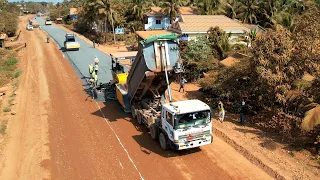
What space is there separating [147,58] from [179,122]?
3948mm

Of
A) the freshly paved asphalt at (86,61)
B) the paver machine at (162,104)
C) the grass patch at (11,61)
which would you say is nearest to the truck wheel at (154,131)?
the paver machine at (162,104)

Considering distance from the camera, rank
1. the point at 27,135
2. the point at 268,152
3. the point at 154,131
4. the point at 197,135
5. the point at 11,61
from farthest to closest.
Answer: the point at 11,61 → the point at 27,135 → the point at 154,131 → the point at 268,152 → the point at 197,135

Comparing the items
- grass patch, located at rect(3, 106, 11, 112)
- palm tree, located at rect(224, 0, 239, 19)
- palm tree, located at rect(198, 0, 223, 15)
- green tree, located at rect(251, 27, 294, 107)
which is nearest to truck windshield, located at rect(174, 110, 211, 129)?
green tree, located at rect(251, 27, 294, 107)

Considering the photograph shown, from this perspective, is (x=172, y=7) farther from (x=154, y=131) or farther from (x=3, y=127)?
(x=154, y=131)

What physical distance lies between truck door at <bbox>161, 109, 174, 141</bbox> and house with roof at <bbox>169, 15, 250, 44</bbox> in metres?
22.9

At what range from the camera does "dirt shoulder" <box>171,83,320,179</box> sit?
39.8ft

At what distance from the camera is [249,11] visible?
52.2 metres

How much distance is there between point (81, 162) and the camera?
1331cm

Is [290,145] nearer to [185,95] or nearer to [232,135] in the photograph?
[232,135]

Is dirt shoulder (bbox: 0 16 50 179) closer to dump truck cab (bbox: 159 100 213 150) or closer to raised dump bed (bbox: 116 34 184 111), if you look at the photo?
dump truck cab (bbox: 159 100 213 150)

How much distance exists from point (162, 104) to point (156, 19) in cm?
4885

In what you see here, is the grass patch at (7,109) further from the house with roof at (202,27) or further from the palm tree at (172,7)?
the palm tree at (172,7)

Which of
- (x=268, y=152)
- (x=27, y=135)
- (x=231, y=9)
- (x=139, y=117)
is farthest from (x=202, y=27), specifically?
(x=27, y=135)

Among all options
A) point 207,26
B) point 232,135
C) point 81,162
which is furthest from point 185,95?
point 207,26
